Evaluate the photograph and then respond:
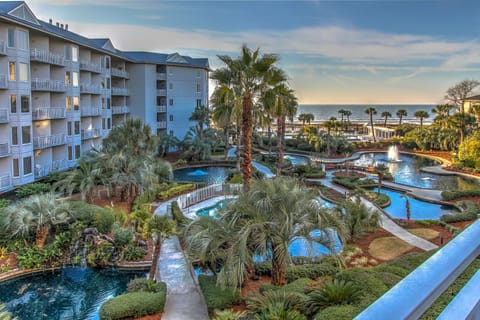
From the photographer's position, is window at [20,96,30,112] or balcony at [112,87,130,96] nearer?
window at [20,96,30,112]

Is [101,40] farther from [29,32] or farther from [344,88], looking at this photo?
[344,88]

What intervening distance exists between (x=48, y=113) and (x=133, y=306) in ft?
78.6

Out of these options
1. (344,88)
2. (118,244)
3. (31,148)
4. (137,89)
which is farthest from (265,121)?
(344,88)

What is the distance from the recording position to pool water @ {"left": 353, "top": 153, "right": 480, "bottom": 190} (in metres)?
34.4

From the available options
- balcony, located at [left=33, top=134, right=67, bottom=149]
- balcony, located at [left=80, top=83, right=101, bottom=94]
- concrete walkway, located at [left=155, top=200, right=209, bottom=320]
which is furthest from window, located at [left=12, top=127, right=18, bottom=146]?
concrete walkway, located at [left=155, top=200, right=209, bottom=320]

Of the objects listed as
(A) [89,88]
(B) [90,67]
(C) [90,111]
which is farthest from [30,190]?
(B) [90,67]

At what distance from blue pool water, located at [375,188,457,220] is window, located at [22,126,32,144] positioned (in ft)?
80.4

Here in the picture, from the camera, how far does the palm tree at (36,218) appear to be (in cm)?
1695

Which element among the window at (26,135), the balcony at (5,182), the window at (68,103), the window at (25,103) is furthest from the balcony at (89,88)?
the balcony at (5,182)

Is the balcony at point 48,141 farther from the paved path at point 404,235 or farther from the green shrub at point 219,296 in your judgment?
the paved path at point 404,235

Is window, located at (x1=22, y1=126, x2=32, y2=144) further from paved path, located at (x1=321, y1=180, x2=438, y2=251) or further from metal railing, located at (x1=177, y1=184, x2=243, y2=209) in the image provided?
paved path, located at (x1=321, y1=180, x2=438, y2=251)

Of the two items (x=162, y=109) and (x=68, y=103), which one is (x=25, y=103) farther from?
(x=162, y=109)

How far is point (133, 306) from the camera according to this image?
37.8 ft

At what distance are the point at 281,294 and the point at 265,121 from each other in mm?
11842
